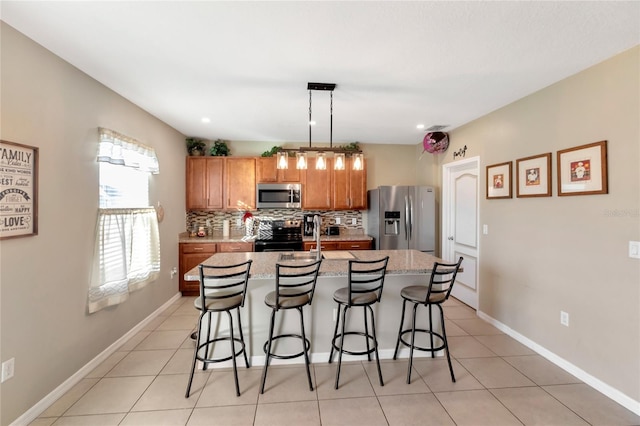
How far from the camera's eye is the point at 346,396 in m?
2.17

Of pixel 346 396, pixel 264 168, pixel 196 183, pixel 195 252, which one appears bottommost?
pixel 346 396

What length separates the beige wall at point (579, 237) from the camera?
6.84ft

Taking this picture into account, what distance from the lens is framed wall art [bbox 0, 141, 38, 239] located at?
5.77 ft

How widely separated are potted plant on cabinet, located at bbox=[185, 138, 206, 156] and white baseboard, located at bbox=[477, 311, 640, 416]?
16.2 feet

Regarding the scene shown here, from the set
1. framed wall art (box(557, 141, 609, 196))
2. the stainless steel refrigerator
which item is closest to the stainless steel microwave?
the stainless steel refrigerator

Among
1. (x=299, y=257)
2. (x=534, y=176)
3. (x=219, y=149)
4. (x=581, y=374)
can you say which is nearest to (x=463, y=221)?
(x=534, y=176)

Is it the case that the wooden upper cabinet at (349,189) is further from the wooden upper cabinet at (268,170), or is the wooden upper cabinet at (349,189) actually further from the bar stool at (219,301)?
the bar stool at (219,301)

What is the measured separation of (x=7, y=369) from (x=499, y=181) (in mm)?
4532

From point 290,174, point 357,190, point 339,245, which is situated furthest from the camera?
point 357,190

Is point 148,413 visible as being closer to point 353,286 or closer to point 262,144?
point 353,286

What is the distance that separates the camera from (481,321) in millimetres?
3557

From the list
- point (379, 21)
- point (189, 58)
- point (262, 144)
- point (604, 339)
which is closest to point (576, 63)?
point (379, 21)

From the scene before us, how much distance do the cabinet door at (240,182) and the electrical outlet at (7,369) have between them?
3.17 metres

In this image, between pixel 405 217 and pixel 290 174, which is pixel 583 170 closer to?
pixel 405 217
